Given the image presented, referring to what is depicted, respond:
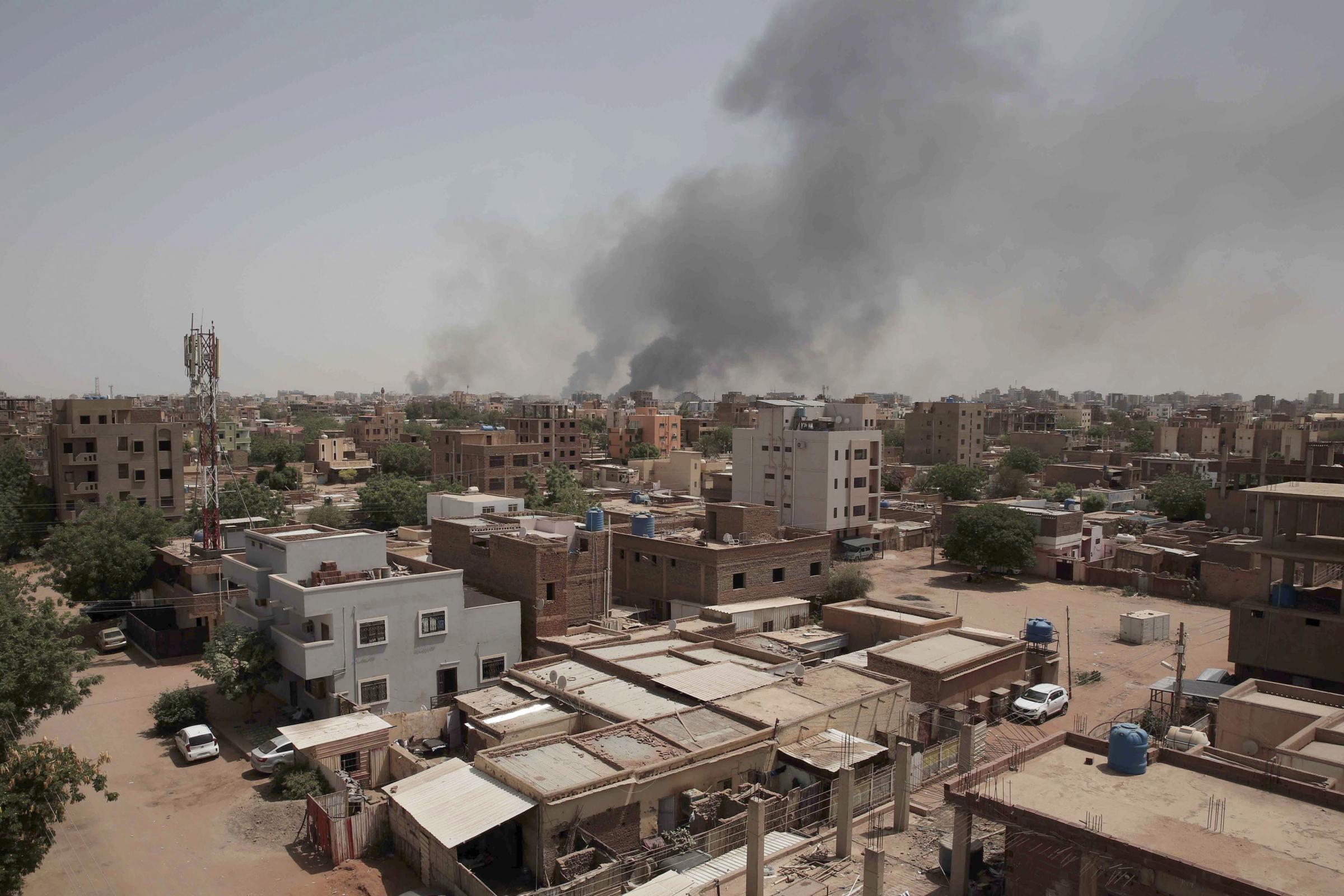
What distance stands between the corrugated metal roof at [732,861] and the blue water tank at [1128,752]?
500cm

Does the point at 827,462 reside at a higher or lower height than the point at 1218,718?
higher

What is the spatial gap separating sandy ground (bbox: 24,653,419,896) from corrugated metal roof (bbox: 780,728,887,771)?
7.60 metres

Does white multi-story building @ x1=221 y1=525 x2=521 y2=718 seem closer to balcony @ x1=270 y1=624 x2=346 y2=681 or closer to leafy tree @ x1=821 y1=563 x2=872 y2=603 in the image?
balcony @ x1=270 y1=624 x2=346 y2=681

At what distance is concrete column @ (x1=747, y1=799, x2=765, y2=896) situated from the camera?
12062 millimetres

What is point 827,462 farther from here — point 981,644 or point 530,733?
point 530,733

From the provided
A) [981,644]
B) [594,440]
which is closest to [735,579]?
[981,644]

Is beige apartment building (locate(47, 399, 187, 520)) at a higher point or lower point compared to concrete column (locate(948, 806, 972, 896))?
higher

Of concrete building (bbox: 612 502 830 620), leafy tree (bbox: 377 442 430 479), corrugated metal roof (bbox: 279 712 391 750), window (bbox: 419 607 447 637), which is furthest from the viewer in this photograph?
leafy tree (bbox: 377 442 430 479)

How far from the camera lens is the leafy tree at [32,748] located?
12.8 metres

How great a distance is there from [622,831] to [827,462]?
117 ft

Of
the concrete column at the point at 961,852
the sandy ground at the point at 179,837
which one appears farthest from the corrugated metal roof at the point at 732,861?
the sandy ground at the point at 179,837

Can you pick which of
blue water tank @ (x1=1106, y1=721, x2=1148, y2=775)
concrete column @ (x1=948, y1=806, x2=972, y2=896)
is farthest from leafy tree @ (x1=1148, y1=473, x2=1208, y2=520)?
concrete column @ (x1=948, y1=806, x2=972, y2=896)

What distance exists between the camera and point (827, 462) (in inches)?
1906

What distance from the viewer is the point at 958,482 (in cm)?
6631
